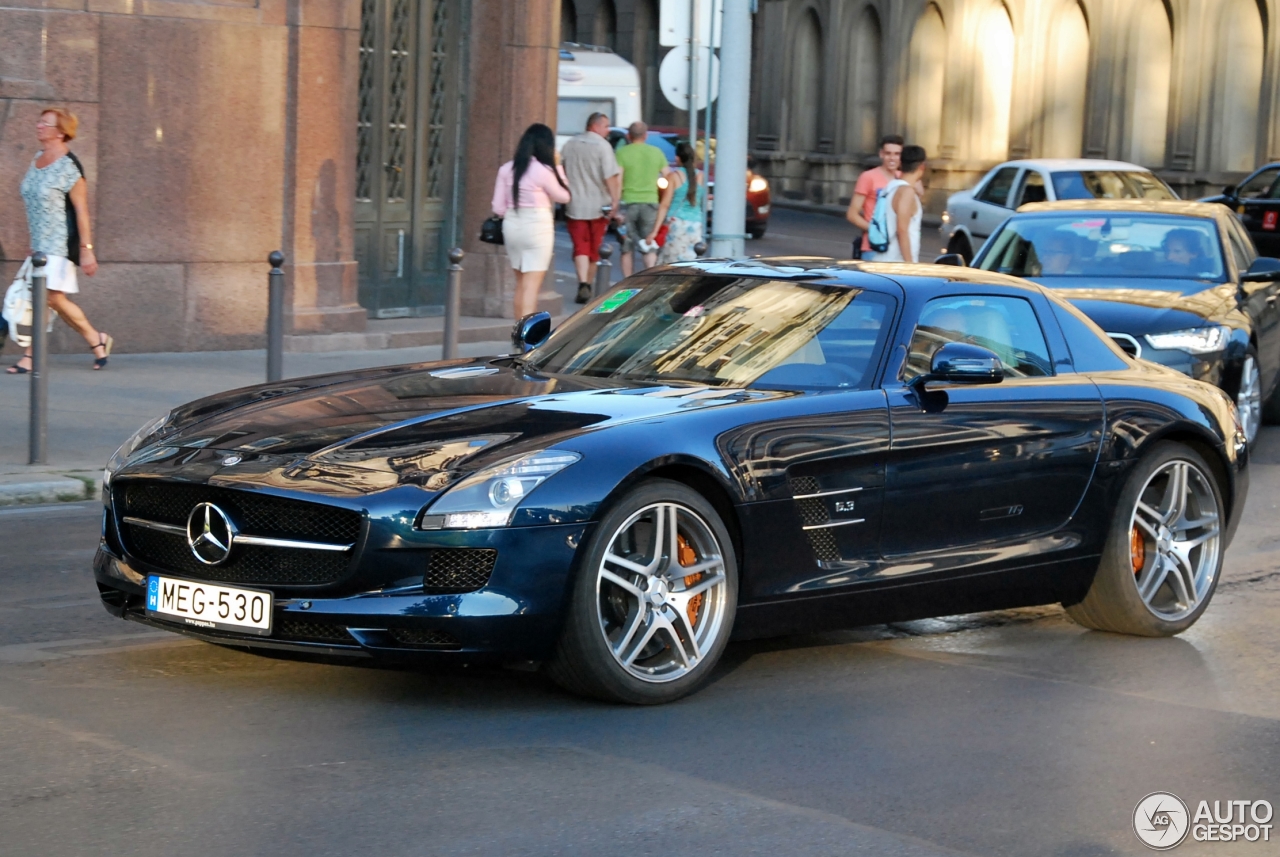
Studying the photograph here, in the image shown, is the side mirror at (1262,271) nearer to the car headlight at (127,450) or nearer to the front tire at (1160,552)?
the front tire at (1160,552)

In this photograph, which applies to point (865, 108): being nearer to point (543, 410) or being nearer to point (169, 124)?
point (169, 124)

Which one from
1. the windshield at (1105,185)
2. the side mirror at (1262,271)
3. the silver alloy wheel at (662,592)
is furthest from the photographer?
the windshield at (1105,185)

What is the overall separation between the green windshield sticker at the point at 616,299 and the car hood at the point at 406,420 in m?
0.56

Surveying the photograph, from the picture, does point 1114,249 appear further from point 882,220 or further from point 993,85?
point 993,85

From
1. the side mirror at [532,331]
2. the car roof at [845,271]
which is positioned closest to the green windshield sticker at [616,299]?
the car roof at [845,271]

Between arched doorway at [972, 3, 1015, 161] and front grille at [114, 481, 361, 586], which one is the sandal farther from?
arched doorway at [972, 3, 1015, 161]

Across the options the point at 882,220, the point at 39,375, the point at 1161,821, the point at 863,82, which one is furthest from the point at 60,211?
the point at 863,82

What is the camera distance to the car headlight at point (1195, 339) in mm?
11844

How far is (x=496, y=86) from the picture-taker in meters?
18.4

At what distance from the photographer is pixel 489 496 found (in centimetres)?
562

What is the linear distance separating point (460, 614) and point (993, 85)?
A: 41.3 meters

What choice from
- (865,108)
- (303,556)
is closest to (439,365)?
(303,556)

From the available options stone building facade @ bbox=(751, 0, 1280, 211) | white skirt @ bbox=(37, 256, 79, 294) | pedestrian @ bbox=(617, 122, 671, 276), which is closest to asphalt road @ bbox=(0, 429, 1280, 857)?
white skirt @ bbox=(37, 256, 79, 294)

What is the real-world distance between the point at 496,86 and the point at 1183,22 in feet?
76.8
